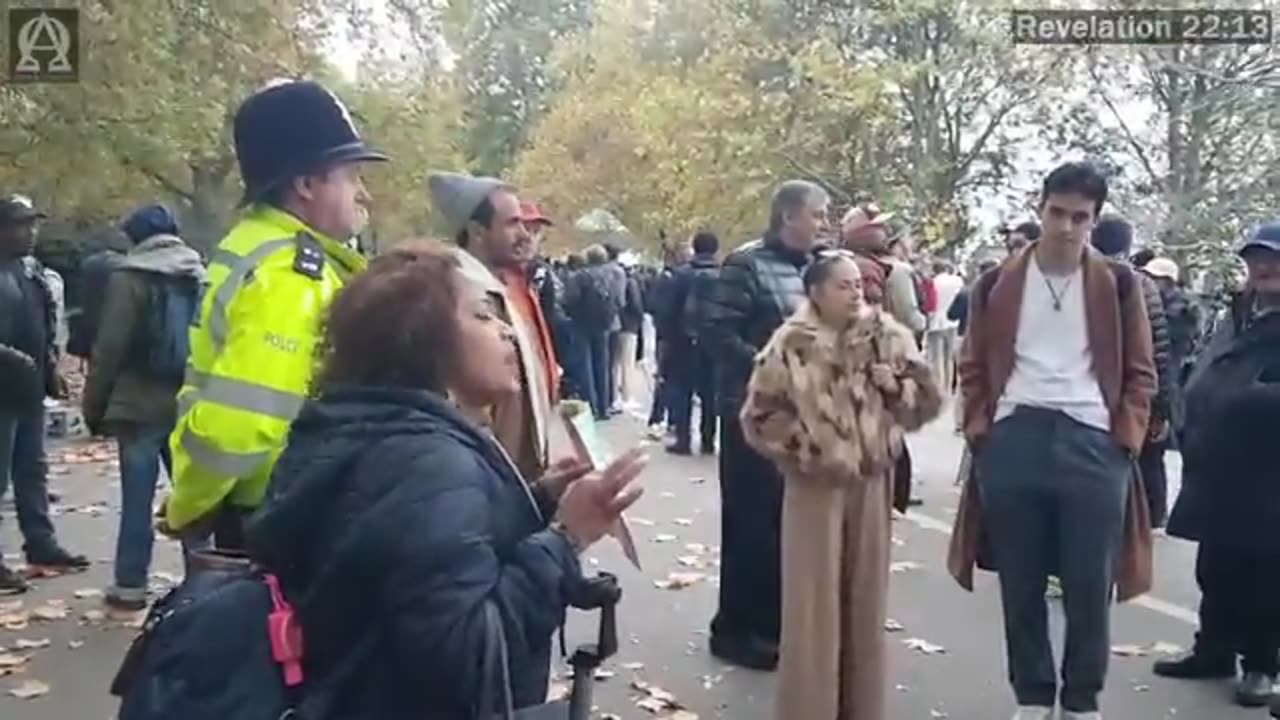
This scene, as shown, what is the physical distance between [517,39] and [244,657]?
6222 centimetres

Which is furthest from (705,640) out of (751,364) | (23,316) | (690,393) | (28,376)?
(690,393)

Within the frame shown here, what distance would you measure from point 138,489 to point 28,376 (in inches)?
36.7

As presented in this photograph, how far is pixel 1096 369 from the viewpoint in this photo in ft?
18.3

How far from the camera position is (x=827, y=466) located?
531 cm

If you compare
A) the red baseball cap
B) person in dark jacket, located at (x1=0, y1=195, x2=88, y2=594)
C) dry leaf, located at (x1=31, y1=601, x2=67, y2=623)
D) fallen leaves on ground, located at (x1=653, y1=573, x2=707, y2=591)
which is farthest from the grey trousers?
person in dark jacket, located at (x1=0, y1=195, x2=88, y2=594)

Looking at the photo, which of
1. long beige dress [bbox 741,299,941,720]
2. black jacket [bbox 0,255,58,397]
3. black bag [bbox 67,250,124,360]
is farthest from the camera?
black bag [bbox 67,250,124,360]

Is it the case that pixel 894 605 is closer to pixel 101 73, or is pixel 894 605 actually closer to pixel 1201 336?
pixel 1201 336

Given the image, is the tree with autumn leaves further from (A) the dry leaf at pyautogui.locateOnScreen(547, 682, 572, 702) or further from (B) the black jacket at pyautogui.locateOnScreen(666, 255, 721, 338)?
(A) the dry leaf at pyautogui.locateOnScreen(547, 682, 572, 702)

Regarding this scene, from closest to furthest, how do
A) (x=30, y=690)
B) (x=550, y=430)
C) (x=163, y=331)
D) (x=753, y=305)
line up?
(x=550, y=430) → (x=30, y=690) → (x=753, y=305) → (x=163, y=331)

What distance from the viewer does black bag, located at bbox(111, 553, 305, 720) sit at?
2.45 meters

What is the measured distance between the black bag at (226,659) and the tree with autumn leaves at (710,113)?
10.1 metres

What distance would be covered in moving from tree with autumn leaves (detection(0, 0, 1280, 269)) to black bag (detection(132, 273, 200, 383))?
4.79m

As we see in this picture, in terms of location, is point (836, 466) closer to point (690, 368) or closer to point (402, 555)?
point (402, 555)

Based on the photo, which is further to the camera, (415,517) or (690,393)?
(690,393)
